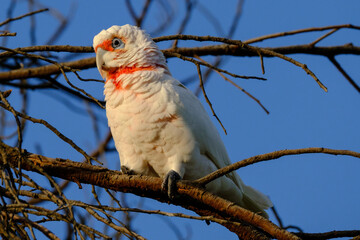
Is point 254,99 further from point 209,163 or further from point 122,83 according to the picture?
point 122,83

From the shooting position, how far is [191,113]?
3.83 m

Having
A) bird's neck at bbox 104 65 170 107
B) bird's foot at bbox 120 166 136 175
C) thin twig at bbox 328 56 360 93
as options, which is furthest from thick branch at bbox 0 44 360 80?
bird's foot at bbox 120 166 136 175

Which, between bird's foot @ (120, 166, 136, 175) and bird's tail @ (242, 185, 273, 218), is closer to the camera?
bird's foot @ (120, 166, 136, 175)

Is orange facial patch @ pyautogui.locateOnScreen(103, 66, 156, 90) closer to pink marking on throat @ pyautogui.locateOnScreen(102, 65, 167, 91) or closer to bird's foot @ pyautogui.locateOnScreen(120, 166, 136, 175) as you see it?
pink marking on throat @ pyautogui.locateOnScreen(102, 65, 167, 91)

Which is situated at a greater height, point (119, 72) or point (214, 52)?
point (214, 52)

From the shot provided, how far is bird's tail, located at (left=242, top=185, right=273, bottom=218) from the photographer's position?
4.14m

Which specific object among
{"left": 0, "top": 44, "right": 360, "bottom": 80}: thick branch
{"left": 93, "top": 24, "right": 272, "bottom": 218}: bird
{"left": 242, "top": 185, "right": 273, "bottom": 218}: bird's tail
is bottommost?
{"left": 242, "top": 185, "right": 273, "bottom": 218}: bird's tail

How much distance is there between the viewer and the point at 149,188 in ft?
10.8

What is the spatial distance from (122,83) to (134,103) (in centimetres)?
24

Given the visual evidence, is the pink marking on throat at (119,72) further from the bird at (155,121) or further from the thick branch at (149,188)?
the thick branch at (149,188)

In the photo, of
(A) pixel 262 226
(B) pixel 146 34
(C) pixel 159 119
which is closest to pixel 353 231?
(A) pixel 262 226

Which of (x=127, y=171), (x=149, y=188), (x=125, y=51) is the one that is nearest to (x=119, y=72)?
(x=125, y=51)

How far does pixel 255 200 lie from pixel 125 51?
1632mm

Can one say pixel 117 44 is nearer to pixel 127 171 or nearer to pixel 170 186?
pixel 127 171
